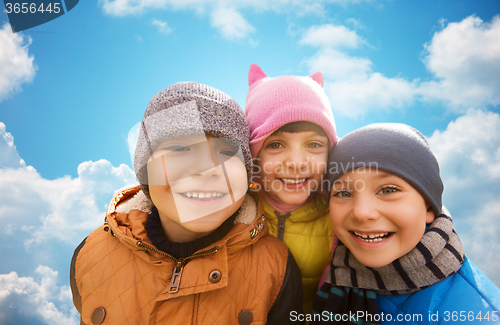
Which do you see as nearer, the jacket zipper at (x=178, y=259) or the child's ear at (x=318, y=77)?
the jacket zipper at (x=178, y=259)

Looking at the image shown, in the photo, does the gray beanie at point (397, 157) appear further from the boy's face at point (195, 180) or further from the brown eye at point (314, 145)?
the boy's face at point (195, 180)

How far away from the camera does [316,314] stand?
5.54 ft

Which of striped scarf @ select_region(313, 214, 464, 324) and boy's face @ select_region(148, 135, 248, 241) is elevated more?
boy's face @ select_region(148, 135, 248, 241)

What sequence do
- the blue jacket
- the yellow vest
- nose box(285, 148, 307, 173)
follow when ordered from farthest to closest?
the yellow vest < nose box(285, 148, 307, 173) < the blue jacket

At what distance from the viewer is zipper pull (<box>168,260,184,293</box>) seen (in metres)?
1.27

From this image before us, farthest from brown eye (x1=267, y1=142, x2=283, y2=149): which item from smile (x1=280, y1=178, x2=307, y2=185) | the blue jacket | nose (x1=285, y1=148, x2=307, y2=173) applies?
the blue jacket

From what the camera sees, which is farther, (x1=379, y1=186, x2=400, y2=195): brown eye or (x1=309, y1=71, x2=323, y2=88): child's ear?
(x1=309, y1=71, x2=323, y2=88): child's ear

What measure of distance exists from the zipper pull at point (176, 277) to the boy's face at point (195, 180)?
0.65 ft

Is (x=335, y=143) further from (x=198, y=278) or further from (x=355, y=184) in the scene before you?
(x=198, y=278)

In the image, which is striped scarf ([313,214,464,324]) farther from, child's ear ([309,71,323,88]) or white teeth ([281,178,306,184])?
child's ear ([309,71,323,88])

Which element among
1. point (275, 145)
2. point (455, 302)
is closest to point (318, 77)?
point (275, 145)

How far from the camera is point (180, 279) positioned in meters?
1.30

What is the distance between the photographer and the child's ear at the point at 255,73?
231 cm

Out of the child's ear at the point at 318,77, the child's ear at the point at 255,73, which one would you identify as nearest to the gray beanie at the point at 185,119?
the child's ear at the point at 255,73
